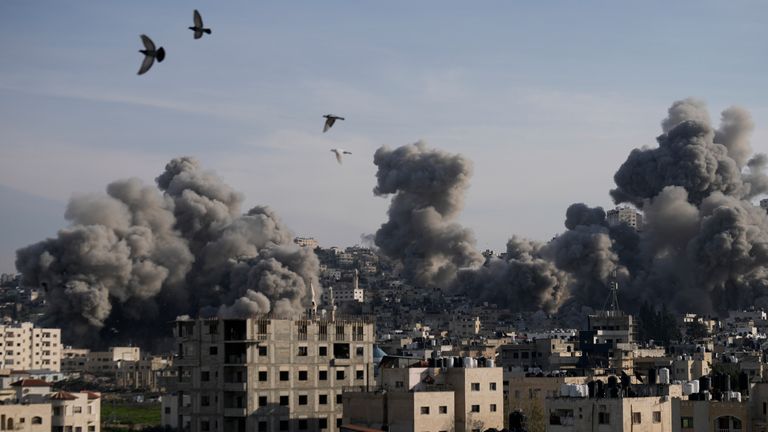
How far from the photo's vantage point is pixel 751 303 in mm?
151500

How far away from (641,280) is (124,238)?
1825 inches

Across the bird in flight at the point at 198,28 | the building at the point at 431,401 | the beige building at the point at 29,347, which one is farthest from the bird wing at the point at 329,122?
the beige building at the point at 29,347

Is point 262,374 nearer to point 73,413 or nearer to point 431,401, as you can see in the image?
point 431,401

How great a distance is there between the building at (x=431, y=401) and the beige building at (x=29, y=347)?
71948mm

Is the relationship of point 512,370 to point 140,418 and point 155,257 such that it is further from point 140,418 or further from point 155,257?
point 155,257

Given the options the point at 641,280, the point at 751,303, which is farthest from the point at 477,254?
the point at 751,303

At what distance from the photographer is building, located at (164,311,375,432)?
195 ft

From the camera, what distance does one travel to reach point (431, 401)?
2245 inches

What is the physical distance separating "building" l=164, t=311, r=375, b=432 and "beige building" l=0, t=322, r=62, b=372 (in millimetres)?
67975

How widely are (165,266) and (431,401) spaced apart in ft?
326

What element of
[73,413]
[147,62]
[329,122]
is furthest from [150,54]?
[73,413]

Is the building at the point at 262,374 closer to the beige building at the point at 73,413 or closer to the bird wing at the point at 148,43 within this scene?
the beige building at the point at 73,413

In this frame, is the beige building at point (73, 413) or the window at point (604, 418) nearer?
the window at point (604, 418)

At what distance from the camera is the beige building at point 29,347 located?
128m
